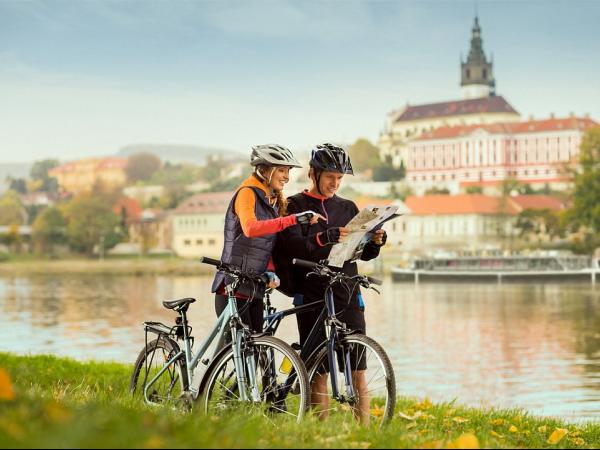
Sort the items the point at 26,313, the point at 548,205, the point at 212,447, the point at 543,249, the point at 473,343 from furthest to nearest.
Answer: the point at 548,205 < the point at 543,249 < the point at 26,313 < the point at 473,343 < the point at 212,447

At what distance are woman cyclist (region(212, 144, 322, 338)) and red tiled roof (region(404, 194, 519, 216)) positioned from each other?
346ft

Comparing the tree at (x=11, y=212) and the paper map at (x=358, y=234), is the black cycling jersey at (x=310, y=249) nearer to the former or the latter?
the paper map at (x=358, y=234)

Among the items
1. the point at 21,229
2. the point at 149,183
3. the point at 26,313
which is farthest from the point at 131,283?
the point at 149,183

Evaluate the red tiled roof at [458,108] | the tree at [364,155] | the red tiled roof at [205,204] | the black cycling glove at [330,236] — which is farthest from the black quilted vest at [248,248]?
the red tiled roof at [458,108]

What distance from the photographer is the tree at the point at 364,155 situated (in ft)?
487

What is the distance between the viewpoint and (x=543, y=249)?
304ft

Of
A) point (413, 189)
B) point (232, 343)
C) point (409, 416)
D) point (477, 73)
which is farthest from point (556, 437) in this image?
point (477, 73)

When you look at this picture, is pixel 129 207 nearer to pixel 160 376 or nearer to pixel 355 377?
pixel 160 376

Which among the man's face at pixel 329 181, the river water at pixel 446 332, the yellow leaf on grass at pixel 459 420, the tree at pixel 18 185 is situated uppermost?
the tree at pixel 18 185

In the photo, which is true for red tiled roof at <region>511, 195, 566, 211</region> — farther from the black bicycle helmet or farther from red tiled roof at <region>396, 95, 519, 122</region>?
the black bicycle helmet

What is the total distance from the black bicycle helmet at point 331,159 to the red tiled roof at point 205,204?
10977 centimetres

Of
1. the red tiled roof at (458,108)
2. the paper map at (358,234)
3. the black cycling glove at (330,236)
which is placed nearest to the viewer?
the paper map at (358,234)

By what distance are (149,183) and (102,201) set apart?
3221cm

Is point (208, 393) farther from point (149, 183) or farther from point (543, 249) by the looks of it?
point (149, 183)
